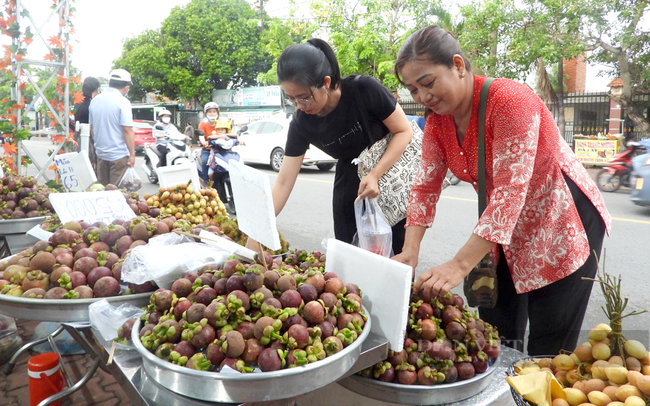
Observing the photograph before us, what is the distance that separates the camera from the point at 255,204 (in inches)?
58.7

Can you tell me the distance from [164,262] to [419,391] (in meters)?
A: 0.90

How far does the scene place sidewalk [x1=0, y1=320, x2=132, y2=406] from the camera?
101 inches

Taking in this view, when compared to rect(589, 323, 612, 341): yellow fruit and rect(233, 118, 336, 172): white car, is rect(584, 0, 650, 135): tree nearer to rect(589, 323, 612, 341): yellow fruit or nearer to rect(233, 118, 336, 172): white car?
rect(233, 118, 336, 172): white car

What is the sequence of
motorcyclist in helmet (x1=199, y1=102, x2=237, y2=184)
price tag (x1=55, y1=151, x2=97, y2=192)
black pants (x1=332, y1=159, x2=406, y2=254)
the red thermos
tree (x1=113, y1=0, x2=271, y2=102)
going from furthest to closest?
tree (x1=113, y1=0, x2=271, y2=102), motorcyclist in helmet (x1=199, y1=102, x2=237, y2=184), price tag (x1=55, y1=151, x2=97, y2=192), black pants (x1=332, y1=159, x2=406, y2=254), the red thermos

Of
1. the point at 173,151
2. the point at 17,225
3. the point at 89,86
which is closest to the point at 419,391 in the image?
the point at 17,225

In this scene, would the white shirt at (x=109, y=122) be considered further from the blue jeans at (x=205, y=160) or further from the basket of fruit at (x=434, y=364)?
the basket of fruit at (x=434, y=364)

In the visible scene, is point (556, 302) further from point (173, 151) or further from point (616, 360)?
point (173, 151)

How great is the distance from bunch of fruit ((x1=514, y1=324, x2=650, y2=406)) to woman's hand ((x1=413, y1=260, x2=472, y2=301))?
294mm

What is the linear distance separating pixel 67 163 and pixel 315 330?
9.24 ft

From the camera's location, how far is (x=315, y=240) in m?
5.86

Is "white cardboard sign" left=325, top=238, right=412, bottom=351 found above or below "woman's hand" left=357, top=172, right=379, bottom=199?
below

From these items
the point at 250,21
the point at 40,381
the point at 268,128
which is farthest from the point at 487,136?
the point at 250,21

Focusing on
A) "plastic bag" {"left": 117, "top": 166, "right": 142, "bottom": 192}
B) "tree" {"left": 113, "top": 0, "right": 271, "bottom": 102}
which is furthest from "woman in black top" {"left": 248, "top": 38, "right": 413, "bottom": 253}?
"tree" {"left": 113, "top": 0, "right": 271, "bottom": 102}

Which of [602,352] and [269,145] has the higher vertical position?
[269,145]
